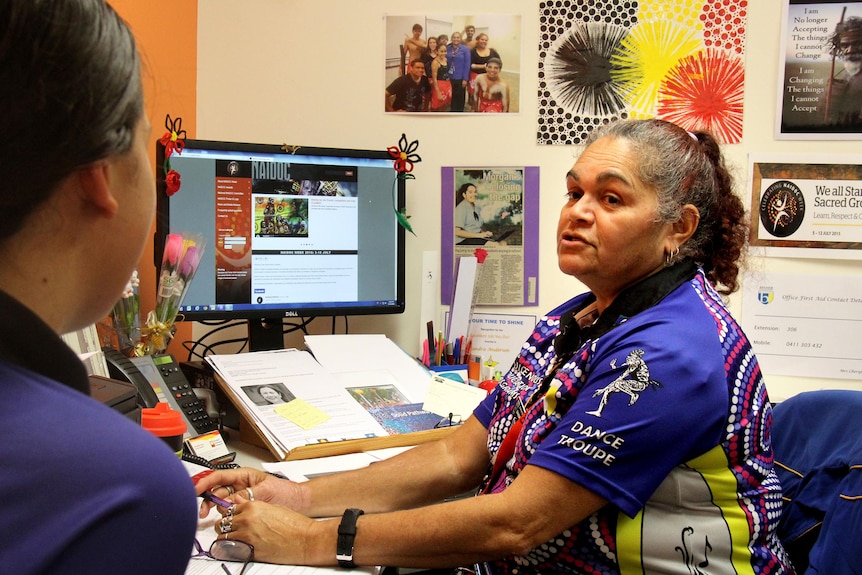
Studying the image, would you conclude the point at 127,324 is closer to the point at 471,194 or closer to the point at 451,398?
the point at 451,398

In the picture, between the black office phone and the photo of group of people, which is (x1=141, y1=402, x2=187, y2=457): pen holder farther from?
the photo of group of people

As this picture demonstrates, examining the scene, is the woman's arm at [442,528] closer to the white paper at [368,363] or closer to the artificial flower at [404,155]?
the white paper at [368,363]

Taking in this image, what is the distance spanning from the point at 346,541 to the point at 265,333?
871 mm

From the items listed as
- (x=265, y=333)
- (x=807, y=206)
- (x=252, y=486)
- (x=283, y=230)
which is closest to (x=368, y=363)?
(x=265, y=333)

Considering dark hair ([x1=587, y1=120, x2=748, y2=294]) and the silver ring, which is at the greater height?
dark hair ([x1=587, y1=120, x2=748, y2=294])

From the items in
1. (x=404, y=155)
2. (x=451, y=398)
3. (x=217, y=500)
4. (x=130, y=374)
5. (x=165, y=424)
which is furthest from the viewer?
(x=404, y=155)

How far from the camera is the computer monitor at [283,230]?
1.69 meters

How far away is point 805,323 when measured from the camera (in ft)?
6.03

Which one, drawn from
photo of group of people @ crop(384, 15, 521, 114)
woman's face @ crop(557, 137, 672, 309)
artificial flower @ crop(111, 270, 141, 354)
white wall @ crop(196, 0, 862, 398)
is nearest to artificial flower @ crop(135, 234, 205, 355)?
artificial flower @ crop(111, 270, 141, 354)

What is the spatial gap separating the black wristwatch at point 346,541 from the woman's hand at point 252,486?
20cm

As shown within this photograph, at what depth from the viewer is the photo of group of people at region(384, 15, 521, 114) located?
1.93m

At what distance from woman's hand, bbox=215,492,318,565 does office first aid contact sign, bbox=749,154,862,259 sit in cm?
144

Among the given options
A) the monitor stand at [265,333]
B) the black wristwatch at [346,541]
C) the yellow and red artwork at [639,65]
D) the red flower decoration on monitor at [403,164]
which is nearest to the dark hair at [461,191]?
the red flower decoration on monitor at [403,164]

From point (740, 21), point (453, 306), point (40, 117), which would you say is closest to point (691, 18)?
point (740, 21)
